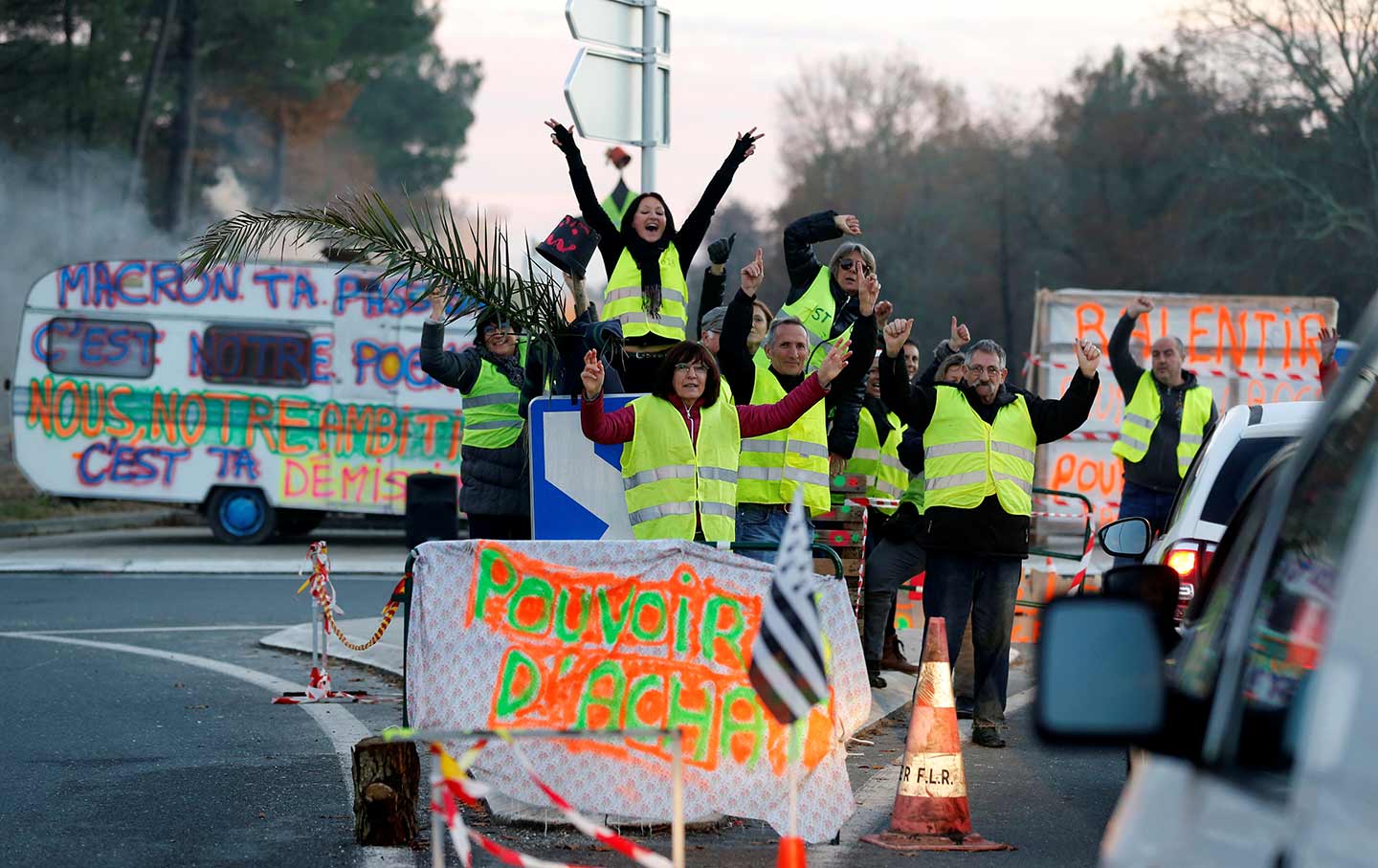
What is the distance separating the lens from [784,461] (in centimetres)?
991

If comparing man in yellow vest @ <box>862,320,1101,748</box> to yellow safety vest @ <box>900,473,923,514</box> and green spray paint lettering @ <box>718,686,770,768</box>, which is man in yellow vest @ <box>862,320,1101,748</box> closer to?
yellow safety vest @ <box>900,473,923,514</box>

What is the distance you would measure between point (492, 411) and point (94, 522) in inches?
567

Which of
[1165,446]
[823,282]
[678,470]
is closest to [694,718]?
[678,470]

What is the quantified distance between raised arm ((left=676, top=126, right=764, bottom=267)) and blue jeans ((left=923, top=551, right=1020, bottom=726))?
6.54 feet

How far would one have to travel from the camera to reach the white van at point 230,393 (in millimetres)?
21438

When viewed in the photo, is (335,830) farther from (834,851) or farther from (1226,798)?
(1226,798)

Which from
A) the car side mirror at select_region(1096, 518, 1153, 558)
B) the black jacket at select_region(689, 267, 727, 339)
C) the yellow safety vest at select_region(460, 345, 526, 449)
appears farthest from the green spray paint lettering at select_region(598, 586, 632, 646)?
the yellow safety vest at select_region(460, 345, 526, 449)

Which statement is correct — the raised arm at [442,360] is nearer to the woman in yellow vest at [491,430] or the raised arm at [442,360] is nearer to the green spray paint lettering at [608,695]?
the woman in yellow vest at [491,430]

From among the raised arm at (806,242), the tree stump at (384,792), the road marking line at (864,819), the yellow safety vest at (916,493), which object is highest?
the raised arm at (806,242)

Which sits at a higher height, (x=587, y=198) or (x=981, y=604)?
(x=587, y=198)

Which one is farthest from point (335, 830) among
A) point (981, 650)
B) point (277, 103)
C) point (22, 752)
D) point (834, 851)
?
point (277, 103)

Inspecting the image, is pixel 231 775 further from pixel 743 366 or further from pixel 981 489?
pixel 981 489

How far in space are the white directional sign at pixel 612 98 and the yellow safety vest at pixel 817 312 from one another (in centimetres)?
122

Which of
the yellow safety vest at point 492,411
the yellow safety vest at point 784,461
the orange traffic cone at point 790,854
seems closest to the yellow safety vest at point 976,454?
the yellow safety vest at point 784,461
